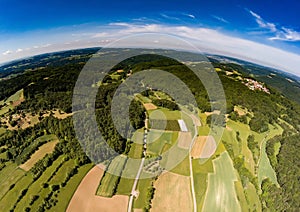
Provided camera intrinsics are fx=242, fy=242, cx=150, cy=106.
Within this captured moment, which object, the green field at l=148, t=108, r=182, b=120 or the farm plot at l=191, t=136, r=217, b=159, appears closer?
the farm plot at l=191, t=136, r=217, b=159

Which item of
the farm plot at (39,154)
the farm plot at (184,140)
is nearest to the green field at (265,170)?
the farm plot at (184,140)

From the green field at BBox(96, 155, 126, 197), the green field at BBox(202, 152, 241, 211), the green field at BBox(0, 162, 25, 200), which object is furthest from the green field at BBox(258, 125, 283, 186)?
the green field at BBox(0, 162, 25, 200)

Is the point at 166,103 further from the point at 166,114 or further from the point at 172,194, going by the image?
the point at 172,194

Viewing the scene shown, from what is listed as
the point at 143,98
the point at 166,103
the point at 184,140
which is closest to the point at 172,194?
the point at 184,140

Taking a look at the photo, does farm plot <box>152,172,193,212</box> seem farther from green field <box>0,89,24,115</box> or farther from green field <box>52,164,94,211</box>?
green field <box>0,89,24,115</box>

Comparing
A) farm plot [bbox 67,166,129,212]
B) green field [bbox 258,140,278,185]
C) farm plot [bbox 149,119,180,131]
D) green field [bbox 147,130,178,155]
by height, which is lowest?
farm plot [bbox 67,166,129,212]

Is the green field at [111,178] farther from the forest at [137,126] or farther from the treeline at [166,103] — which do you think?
the treeline at [166,103]

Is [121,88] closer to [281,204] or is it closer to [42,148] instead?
[42,148]

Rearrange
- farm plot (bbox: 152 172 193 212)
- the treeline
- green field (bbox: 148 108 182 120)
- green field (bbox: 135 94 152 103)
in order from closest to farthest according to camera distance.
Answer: farm plot (bbox: 152 172 193 212)
green field (bbox: 148 108 182 120)
the treeline
green field (bbox: 135 94 152 103)
